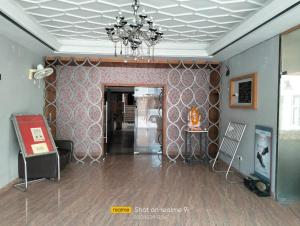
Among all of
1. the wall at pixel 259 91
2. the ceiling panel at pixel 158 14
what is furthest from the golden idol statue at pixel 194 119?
the ceiling panel at pixel 158 14

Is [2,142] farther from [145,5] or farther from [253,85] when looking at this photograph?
[253,85]

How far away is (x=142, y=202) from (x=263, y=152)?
2.15m

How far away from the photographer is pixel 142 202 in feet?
11.3

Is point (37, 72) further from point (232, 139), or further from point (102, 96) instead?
point (232, 139)

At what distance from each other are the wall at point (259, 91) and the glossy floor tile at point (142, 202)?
0.68 m

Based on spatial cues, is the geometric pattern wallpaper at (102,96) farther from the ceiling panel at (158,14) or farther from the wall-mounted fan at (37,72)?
the ceiling panel at (158,14)

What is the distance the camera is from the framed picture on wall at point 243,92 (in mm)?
4238

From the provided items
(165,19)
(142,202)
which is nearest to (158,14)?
(165,19)

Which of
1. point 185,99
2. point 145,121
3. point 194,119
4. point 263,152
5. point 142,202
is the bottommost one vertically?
point 142,202

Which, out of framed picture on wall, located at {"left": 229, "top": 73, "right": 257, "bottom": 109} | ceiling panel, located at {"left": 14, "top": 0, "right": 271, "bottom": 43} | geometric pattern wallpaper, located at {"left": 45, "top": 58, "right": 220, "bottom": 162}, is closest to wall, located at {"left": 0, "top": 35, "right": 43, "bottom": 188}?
ceiling panel, located at {"left": 14, "top": 0, "right": 271, "bottom": 43}

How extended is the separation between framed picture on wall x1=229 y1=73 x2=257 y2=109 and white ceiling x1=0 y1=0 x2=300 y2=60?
23.2 inches

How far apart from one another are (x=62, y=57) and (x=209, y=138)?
4171 millimetres

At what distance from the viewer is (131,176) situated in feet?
15.4

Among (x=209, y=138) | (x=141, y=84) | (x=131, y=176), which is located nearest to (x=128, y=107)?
(x=141, y=84)
